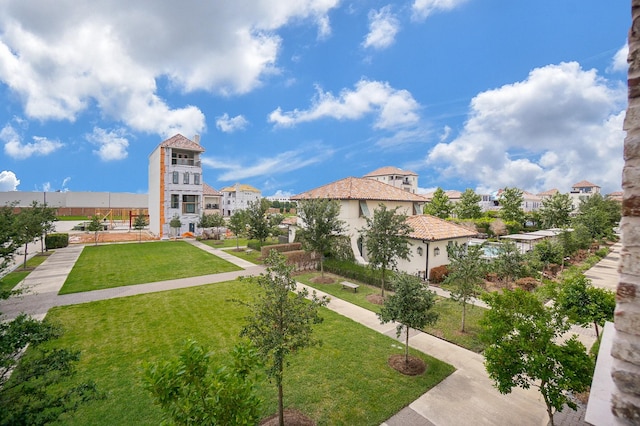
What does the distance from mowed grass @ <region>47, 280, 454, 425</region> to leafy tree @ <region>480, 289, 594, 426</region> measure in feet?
9.96

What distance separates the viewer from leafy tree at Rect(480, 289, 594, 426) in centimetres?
617

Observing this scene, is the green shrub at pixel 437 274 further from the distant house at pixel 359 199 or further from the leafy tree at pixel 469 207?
the leafy tree at pixel 469 207

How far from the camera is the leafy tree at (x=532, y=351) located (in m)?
6.17

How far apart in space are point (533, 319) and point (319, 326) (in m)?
8.56

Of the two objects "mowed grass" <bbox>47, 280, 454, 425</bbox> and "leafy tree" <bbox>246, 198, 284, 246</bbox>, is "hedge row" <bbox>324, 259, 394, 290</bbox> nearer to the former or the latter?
"mowed grass" <bbox>47, 280, 454, 425</bbox>

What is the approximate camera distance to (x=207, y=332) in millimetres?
12766

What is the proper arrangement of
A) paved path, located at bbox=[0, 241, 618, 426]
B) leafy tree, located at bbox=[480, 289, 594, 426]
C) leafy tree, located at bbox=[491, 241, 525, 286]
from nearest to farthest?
1. leafy tree, located at bbox=[480, 289, 594, 426]
2. paved path, located at bbox=[0, 241, 618, 426]
3. leafy tree, located at bbox=[491, 241, 525, 286]

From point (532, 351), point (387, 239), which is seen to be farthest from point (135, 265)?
point (532, 351)

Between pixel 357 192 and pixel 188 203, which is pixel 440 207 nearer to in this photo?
pixel 357 192

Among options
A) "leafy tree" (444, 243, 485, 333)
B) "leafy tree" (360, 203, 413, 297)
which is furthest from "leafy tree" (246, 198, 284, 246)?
"leafy tree" (444, 243, 485, 333)

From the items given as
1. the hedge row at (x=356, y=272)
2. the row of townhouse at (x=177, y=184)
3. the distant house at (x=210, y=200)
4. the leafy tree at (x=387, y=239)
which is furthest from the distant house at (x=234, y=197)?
the leafy tree at (x=387, y=239)

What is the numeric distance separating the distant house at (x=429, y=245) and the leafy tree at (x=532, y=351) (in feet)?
44.4

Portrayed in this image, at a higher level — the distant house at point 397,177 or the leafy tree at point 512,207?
the distant house at point 397,177

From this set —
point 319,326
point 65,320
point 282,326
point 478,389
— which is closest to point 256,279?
point 282,326
